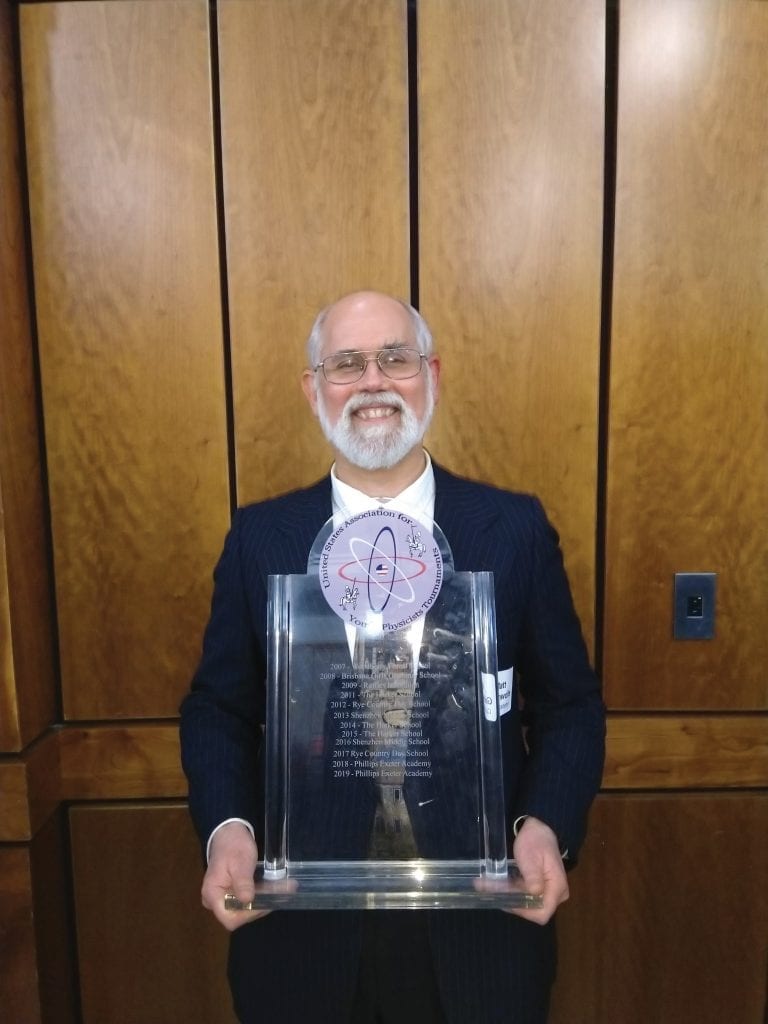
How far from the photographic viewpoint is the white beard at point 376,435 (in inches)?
44.6

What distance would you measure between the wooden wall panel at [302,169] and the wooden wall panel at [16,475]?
477mm

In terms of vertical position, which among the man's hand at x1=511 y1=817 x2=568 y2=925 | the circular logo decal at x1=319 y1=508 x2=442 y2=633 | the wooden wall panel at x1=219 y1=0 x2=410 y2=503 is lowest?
the man's hand at x1=511 y1=817 x2=568 y2=925

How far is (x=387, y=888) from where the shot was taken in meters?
0.90

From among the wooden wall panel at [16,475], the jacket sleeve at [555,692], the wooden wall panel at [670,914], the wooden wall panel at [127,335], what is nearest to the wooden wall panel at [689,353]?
the wooden wall panel at [670,914]

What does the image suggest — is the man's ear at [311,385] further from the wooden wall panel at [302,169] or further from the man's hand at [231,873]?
the man's hand at [231,873]

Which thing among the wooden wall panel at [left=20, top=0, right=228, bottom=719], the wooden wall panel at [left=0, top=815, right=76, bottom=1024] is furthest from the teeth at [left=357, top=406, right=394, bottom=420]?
the wooden wall panel at [left=0, top=815, right=76, bottom=1024]

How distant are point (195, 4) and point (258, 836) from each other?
1.71m

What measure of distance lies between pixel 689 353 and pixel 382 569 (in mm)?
1017

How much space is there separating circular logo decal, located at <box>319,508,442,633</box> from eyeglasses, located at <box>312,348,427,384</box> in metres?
0.31

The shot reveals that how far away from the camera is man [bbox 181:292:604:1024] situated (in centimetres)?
106

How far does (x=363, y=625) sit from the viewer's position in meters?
0.96

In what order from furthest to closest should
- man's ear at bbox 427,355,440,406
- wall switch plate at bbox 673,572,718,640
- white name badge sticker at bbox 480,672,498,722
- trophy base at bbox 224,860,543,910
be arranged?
wall switch plate at bbox 673,572,718,640
man's ear at bbox 427,355,440,406
white name badge sticker at bbox 480,672,498,722
trophy base at bbox 224,860,543,910

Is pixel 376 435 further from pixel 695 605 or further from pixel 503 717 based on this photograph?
pixel 695 605

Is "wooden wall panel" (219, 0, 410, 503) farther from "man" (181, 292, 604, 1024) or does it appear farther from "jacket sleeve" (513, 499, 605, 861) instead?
"jacket sleeve" (513, 499, 605, 861)
